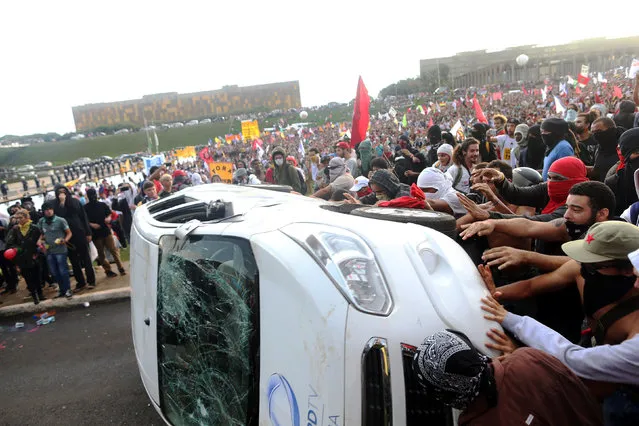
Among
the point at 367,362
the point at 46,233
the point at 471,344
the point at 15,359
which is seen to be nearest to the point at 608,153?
the point at 471,344

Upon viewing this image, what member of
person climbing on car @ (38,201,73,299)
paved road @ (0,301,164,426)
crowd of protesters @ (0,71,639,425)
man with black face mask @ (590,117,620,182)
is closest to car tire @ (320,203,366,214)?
crowd of protesters @ (0,71,639,425)

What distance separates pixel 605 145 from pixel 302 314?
4604 mm

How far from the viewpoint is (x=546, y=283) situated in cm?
207

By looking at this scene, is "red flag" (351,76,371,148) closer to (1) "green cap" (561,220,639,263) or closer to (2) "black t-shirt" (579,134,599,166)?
(2) "black t-shirt" (579,134,599,166)

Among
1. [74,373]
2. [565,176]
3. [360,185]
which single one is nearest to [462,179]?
[360,185]

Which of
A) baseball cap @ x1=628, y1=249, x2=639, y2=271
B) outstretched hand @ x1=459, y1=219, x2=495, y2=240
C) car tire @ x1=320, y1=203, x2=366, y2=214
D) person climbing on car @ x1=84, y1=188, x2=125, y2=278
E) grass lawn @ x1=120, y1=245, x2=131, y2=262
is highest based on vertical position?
car tire @ x1=320, y1=203, x2=366, y2=214

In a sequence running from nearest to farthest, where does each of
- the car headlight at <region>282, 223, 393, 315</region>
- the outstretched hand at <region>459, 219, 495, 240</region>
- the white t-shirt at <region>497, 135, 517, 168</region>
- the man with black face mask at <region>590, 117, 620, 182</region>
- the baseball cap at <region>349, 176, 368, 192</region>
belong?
the car headlight at <region>282, 223, 393, 315</region> → the outstretched hand at <region>459, 219, 495, 240</region> → the man with black face mask at <region>590, 117, 620, 182</region> → the baseball cap at <region>349, 176, 368, 192</region> → the white t-shirt at <region>497, 135, 517, 168</region>

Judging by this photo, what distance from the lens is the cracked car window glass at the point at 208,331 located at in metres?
1.81

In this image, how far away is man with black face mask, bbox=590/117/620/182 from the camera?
184 inches

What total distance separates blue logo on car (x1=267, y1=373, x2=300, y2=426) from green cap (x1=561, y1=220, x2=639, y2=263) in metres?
1.29

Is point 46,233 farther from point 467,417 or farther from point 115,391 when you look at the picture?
point 467,417

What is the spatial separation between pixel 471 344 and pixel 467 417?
0.77 ft

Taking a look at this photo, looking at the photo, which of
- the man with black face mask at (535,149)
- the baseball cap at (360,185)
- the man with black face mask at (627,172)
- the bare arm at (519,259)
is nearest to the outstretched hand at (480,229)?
the bare arm at (519,259)

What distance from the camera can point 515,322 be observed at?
1.71 meters
